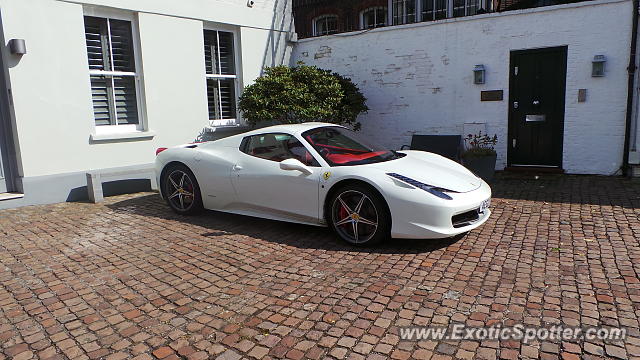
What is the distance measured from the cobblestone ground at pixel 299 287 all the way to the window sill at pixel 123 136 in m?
2.15

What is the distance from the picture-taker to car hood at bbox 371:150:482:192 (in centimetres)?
454

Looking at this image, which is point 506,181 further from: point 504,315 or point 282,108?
point 504,315

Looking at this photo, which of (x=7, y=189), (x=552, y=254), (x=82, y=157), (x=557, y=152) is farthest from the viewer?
(x=557, y=152)

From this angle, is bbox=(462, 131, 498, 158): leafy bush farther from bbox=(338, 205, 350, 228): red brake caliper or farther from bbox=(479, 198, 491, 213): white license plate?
bbox=(338, 205, 350, 228): red brake caliper

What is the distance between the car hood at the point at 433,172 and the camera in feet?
14.9

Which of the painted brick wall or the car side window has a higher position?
the painted brick wall

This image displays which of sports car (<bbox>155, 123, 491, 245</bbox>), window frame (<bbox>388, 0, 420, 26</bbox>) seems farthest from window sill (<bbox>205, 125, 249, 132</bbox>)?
window frame (<bbox>388, 0, 420, 26</bbox>)

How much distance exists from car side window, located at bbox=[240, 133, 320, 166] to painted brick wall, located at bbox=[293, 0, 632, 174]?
5.40 meters

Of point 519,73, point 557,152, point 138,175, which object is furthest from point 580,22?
point 138,175

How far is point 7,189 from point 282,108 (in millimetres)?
4830

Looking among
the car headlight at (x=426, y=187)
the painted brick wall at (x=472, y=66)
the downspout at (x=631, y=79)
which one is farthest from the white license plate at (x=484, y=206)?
the downspout at (x=631, y=79)

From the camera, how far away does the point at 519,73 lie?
28.6 feet

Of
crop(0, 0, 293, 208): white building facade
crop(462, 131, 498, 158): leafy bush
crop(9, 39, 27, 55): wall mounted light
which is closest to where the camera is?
crop(9, 39, 27, 55): wall mounted light

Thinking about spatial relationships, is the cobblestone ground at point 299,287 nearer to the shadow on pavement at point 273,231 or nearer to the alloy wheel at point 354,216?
the shadow on pavement at point 273,231
